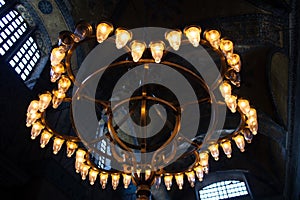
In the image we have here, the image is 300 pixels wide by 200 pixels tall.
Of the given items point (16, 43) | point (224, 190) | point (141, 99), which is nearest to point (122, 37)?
point (141, 99)

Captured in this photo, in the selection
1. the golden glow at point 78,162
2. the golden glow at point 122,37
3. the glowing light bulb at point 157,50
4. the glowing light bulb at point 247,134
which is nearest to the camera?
the golden glow at point 122,37

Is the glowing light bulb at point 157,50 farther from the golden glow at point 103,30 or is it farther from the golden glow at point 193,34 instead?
the golden glow at point 103,30

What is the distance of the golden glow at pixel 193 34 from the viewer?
3121 millimetres

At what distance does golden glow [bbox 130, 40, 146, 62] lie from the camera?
3.20m

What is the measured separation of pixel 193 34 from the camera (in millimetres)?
3145

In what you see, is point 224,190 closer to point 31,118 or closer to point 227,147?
point 227,147

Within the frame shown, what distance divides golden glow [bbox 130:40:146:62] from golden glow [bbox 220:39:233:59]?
95cm

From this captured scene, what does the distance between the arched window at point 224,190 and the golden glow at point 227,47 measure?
357 inches

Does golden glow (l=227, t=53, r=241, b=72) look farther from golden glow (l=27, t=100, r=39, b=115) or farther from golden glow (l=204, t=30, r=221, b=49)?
golden glow (l=27, t=100, r=39, b=115)

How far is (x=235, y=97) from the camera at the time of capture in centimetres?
368

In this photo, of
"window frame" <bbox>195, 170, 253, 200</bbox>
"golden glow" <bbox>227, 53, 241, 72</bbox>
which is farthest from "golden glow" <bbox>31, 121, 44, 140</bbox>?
"window frame" <bbox>195, 170, 253, 200</bbox>

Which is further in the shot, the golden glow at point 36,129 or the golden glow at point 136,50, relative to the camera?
the golden glow at point 36,129

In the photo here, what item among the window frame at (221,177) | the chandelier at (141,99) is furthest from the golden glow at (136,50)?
the window frame at (221,177)

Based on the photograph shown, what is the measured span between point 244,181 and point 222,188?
0.93m
